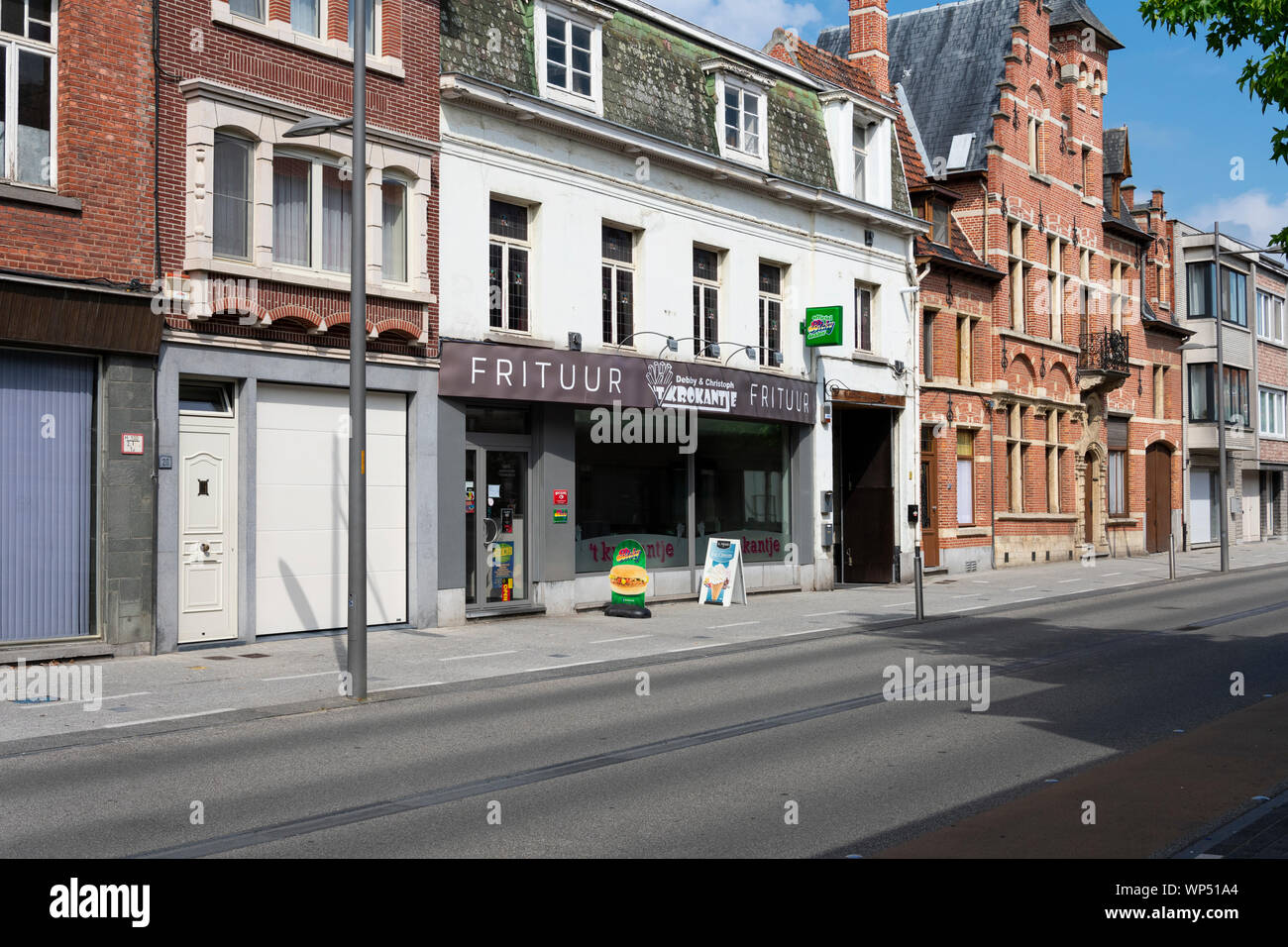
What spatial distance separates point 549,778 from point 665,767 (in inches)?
33.4

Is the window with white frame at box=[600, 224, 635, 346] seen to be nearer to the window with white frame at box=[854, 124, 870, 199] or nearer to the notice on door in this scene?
the notice on door

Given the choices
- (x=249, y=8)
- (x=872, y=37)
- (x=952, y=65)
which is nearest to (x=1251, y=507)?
(x=952, y=65)

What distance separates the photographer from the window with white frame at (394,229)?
17375 millimetres

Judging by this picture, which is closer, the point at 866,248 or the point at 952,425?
the point at 866,248

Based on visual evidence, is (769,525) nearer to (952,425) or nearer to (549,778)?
(952,425)

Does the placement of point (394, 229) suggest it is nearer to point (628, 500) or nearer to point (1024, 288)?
point (628, 500)

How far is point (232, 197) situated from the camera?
15414 millimetres

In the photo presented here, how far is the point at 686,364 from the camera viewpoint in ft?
72.4

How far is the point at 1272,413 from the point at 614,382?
4060 centimetres

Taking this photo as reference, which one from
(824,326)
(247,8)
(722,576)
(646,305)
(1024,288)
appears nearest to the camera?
(247,8)

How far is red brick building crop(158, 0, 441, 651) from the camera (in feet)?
48.6

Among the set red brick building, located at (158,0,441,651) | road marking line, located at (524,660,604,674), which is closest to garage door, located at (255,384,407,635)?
red brick building, located at (158,0,441,651)

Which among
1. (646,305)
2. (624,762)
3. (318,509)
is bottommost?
(624,762)
